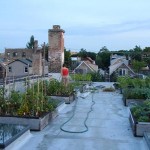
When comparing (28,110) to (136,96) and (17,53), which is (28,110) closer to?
(136,96)

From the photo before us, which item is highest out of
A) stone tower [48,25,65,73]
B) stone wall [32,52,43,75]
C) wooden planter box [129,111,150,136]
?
stone tower [48,25,65,73]

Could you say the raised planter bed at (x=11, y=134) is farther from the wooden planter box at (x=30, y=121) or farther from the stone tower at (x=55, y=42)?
the stone tower at (x=55, y=42)

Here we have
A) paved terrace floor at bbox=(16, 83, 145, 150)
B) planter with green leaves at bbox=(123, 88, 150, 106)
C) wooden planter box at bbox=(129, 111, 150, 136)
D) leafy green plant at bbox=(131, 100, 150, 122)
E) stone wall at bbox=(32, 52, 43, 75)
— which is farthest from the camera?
stone wall at bbox=(32, 52, 43, 75)

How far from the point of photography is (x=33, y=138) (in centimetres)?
574

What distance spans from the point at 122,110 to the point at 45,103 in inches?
105

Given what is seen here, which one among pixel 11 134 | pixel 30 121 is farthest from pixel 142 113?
pixel 11 134

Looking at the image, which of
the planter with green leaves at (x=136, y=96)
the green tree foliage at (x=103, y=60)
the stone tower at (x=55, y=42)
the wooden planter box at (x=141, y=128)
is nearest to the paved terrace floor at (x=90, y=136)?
the wooden planter box at (x=141, y=128)

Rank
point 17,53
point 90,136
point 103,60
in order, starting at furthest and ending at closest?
point 103,60 → point 17,53 → point 90,136

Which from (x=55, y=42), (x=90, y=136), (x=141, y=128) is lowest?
(x=90, y=136)

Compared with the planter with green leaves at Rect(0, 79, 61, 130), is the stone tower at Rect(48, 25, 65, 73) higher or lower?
higher

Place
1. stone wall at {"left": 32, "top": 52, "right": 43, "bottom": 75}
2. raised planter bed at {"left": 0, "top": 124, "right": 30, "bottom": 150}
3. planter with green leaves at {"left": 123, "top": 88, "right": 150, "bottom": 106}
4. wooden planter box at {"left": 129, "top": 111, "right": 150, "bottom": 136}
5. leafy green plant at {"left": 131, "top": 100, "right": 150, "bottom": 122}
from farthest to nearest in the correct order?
stone wall at {"left": 32, "top": 52, "right": 43, "bottom": 75}
planter with green leaves at {"left": 123, "top": 88, "right": 150, "bottom": 106}
leafy green plant at {"left": 131, "top": 100, "right": 150, "bottom": 122}
wooden planter box at {"left": 129, "top": 111, "right": 150, "bottom": 136}
raised planter bed at {"left": 0, "top": 124, "right": 30, "bottom": 150}

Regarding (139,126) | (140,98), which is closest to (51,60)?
(140,98)

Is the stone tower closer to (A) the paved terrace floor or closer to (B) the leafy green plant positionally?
(A) the paved terrace floor

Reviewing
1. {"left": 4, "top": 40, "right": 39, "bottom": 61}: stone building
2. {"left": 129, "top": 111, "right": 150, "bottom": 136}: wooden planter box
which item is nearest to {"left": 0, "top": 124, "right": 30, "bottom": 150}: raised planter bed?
{"left": 129, "top": 111, "right": 150, "bottom": 136}: wooden planter box
